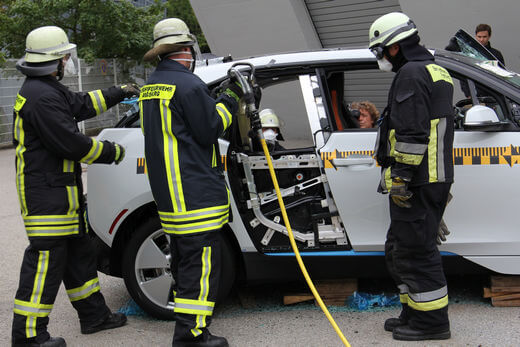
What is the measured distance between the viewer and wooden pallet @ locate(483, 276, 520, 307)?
4039mm

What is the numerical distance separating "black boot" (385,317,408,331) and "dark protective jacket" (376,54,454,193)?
0.89 metres

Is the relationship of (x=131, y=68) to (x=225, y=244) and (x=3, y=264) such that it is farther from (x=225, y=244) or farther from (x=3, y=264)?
(x=225, y=244)

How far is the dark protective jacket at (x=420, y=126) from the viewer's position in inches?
133

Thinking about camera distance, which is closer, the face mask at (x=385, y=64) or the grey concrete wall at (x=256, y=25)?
the face mask at (x=385, y=64)

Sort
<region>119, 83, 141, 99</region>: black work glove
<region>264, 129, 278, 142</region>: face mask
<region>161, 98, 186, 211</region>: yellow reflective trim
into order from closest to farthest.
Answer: <region>161, 98, 186, 211</region>: yellow reflective trim, <region>119, 83, 141, 99</region>: black work glove, <region>264, 129, 278, 142</region>: face mask

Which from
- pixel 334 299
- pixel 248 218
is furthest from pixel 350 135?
pixel 334 299

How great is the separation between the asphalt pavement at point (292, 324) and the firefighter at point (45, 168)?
1.37 ft

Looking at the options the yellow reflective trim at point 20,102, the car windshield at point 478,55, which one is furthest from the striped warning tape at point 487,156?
the yellow reflective trim at point 20,102

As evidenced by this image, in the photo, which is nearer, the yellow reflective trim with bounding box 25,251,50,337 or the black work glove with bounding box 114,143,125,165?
the yellow reflective trim with bounding box 25,251,50,337

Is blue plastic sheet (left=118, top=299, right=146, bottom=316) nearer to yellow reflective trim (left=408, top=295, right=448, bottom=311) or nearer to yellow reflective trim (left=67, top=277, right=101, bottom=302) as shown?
yellow reflective trim (left=67, top=277, right=101, bottom=302)

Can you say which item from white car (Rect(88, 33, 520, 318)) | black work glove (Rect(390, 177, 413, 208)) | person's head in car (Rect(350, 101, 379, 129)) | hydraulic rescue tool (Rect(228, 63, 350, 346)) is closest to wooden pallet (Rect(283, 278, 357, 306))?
white car (Rect(88, 33, 520, 318))

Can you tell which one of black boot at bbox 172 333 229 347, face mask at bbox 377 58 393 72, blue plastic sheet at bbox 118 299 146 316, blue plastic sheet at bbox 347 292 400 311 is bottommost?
blue plastic sheet at bbox 347 292 400 311

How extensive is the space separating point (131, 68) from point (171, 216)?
16.6 m

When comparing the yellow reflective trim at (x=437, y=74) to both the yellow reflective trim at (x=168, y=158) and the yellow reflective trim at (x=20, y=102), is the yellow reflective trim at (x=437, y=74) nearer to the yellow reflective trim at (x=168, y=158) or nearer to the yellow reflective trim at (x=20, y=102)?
the yellow reflective trim at (x=168, y=158)
